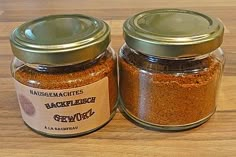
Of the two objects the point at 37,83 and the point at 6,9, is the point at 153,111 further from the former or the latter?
the point at 6,9

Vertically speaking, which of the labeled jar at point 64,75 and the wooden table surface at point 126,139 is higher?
the labeled jar at point 64,75

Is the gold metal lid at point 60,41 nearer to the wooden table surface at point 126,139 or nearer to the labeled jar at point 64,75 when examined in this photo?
the labeled jar at point 64,75

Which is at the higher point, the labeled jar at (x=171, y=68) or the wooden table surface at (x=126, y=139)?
the labeled jar at (x=171, y=68)

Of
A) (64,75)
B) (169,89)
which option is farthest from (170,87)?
(64,75)

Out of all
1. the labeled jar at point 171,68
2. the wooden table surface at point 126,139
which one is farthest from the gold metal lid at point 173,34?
the wooden table surface at point 126,139

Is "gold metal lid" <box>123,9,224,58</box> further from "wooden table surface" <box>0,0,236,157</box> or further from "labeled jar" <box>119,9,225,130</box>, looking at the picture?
"wooden table surface" <box>0,0,236,157</box>

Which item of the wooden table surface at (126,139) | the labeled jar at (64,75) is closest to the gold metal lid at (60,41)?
the labeled jar at (64,75)

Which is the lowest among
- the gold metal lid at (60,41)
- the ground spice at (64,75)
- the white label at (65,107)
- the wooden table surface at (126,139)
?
the wooden table surface at (126,139)

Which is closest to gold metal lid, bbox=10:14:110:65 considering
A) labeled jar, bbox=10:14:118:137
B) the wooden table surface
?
labeled jar, bbox=10:14:118:137
